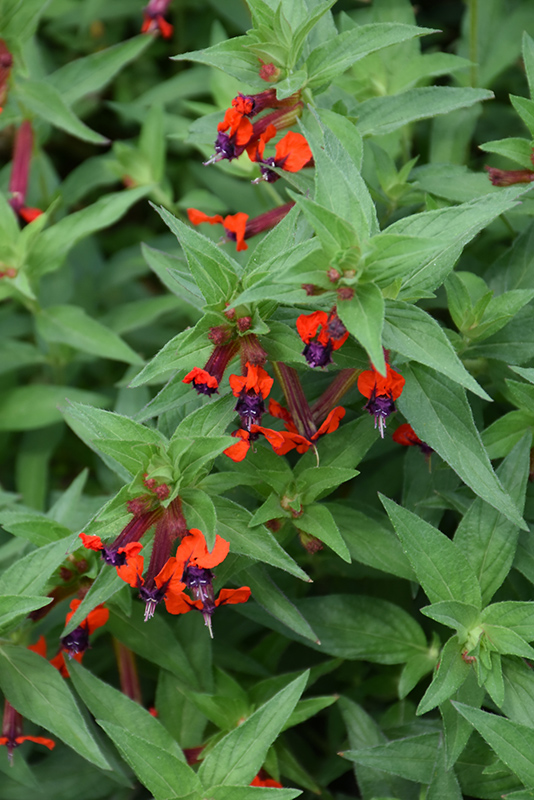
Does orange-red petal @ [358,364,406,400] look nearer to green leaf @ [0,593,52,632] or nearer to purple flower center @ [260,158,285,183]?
purple flower center @ [260,158,285,183]

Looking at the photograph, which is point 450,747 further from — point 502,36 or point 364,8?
point 364,8

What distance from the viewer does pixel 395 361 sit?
1794 millimetres

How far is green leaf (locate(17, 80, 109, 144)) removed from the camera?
2660mm

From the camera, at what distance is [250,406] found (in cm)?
162

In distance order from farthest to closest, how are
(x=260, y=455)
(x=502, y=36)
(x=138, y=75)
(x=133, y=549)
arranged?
(x=138, y=75) → (x=502, y=36) → (x=260, y=455) → (x=133, y=549)

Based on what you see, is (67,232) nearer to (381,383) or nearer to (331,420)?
(331,420)

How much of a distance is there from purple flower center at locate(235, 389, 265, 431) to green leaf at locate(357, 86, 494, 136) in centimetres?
89

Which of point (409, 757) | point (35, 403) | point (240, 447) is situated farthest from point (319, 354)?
point (35, 403)

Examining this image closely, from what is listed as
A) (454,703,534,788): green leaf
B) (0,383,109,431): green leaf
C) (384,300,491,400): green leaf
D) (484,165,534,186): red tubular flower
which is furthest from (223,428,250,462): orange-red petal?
(0,383,109,431): green leaf

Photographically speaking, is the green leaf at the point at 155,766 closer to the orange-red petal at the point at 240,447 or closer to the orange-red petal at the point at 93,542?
the orange-red petal at the point at 93,542

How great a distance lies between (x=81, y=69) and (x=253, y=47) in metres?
1.39

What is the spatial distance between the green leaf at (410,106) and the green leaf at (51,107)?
1.06m

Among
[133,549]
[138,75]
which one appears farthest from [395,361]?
[138,75]

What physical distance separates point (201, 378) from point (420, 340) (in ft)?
1.54
